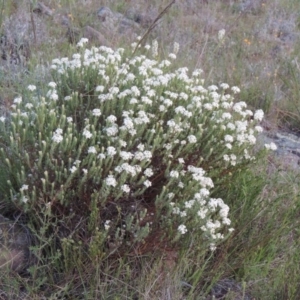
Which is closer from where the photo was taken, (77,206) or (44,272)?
(44,272)

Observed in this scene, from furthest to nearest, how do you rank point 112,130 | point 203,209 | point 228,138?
point 228,138, point 112,130, point 203,209

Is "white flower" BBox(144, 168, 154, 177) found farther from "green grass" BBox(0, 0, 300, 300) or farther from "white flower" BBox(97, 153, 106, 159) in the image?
"green grass" BBox(0, 0, 300, 300)

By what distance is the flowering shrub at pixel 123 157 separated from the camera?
2795mm

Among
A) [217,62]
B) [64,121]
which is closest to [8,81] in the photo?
[64,121]

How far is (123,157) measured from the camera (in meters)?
2.80

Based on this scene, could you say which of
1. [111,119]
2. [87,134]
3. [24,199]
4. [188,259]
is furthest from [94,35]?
[188,259]

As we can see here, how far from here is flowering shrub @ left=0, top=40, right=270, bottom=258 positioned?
2795 millimetres

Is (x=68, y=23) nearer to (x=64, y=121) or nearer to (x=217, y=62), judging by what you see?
(x=217, y=62)

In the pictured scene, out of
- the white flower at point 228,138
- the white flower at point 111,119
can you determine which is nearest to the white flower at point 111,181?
the white flower at point 111,119

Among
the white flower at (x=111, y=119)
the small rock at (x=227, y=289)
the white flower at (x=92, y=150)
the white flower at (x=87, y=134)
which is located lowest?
the small rock at (x=227, y=289)

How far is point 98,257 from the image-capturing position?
2.76 metres

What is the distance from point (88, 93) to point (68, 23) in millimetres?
3214

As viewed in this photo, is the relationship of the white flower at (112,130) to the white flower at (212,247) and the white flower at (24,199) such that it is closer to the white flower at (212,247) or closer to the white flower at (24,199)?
the white flower at (24,199)

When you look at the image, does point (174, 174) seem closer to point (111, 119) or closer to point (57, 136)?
point (111, 119)
